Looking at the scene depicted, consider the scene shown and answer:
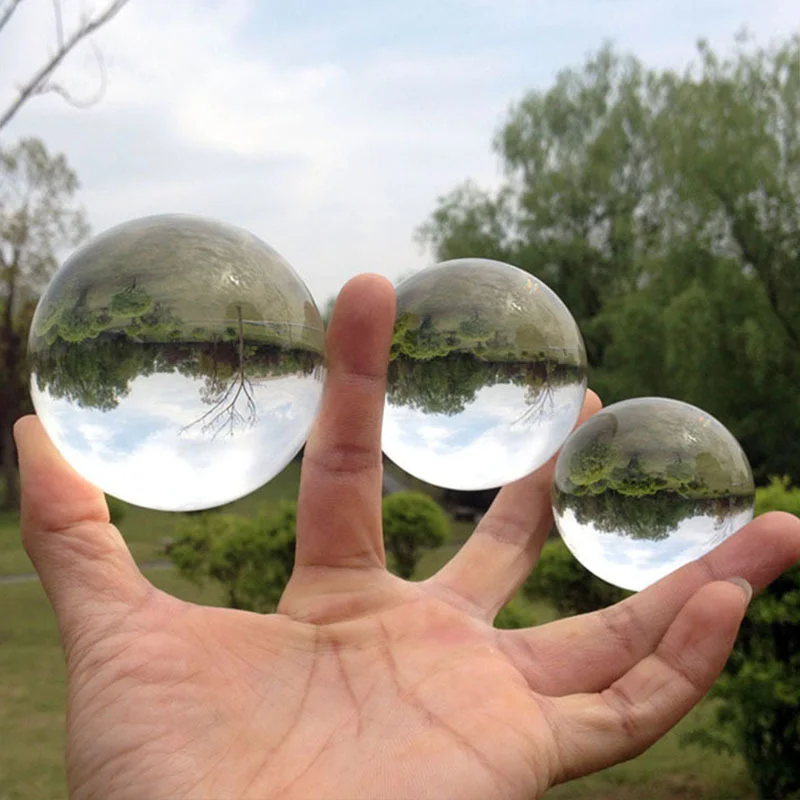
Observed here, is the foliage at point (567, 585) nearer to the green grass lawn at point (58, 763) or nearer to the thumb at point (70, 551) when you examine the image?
the green grass lawn at point (58, 763)

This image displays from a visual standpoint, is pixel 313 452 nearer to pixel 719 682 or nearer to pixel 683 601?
pixel 683 601

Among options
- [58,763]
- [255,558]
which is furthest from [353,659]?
[255,558]

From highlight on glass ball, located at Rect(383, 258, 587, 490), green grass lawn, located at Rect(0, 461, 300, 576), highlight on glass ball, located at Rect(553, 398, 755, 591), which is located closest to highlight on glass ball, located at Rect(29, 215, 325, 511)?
highlight on glass ball, located at Rect(383, 258, 587, 490)

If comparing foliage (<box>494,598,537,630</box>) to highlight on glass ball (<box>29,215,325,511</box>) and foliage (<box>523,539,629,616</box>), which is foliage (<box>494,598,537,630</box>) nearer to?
foliage (<box>523,539,629,616</box>)

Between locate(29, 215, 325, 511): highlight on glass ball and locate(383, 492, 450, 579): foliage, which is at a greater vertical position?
locate(29, 215, 325, 511): highlight on glass ball

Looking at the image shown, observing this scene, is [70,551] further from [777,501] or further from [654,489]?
[777,501]

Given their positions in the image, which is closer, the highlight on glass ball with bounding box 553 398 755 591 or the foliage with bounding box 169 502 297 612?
the highlight on glass ball with bounding box 553 398 755 591
